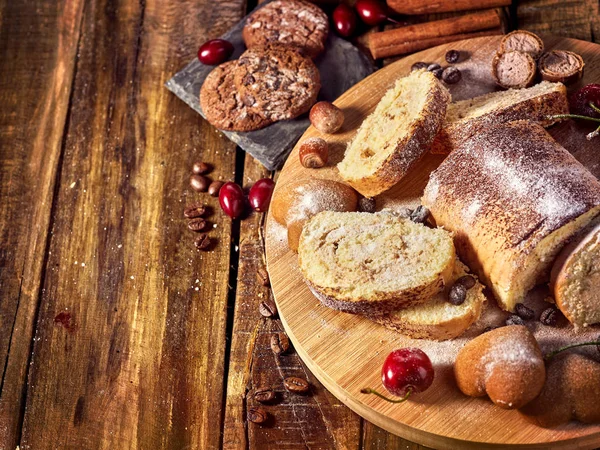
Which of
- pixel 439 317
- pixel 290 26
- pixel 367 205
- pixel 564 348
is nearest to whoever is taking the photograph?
pixel 564 348

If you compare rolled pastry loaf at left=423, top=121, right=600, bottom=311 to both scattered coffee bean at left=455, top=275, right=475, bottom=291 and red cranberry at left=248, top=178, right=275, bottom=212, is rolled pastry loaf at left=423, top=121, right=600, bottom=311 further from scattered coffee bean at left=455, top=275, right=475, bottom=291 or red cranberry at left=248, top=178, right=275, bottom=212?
red cranberry at left=248, top=178, right=275, bottom=212

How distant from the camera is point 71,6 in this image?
6.04 meters

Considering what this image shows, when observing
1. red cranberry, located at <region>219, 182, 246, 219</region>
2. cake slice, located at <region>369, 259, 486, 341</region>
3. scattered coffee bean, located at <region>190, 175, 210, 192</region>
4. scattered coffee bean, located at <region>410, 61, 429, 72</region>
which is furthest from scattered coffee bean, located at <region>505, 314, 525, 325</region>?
scattered coffee bean, located at <region>190, 175, 210, 192</region>

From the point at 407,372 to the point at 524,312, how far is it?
0.69 metres

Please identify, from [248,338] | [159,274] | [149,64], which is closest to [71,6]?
[149,64]

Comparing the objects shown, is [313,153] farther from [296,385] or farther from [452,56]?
[296,385]

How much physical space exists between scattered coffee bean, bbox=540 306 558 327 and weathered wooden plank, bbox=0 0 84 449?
2862mm

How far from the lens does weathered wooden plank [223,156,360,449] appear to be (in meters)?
4.30

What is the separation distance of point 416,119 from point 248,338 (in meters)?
1.53

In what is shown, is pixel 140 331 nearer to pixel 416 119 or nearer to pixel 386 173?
pixel 386 173

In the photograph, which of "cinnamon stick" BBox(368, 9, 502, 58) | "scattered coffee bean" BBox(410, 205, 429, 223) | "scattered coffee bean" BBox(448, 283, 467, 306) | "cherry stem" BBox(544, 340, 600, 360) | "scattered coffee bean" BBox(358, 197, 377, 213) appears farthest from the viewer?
"cinnamon stick" BBox(368, 9, 502, 58)

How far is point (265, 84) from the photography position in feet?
16.9

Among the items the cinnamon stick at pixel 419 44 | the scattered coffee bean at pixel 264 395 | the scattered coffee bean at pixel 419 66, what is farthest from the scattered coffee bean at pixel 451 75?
the scattered coffee bean at pixel 264 395

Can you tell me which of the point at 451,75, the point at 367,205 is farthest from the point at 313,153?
the point at 451,75
